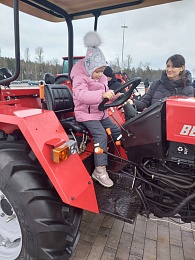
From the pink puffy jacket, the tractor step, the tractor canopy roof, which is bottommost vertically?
the tractor step

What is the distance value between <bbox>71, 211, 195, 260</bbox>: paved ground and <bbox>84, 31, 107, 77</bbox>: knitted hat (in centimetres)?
140

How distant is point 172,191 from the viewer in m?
1.64

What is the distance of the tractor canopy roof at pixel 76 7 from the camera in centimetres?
205

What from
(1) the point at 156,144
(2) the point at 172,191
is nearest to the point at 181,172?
(2) the point at 172,191

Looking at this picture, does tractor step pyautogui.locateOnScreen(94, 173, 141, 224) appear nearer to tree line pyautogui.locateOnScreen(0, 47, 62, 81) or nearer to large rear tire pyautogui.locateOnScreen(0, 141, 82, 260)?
large rear tire pyautogui.locateOnScreen(0, 141, 82, 260)

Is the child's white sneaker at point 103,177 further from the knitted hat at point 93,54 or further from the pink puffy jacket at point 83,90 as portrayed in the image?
the knitted hat at point 93,54

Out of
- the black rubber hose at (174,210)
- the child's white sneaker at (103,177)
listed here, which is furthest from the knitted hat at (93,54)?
the black rubber hose at (174,210)

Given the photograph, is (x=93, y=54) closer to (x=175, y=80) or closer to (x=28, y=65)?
(x=175, y=80)

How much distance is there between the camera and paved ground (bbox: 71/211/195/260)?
1.85 m

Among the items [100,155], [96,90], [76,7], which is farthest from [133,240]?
[76,7]

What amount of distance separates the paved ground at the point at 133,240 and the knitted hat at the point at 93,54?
140 cm

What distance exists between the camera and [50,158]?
133 centimetres

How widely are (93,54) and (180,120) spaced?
0.92m

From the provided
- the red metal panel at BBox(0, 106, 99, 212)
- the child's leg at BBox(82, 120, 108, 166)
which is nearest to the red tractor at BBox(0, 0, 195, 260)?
the red metal panel at BBox(0, 106, 99, 212)
